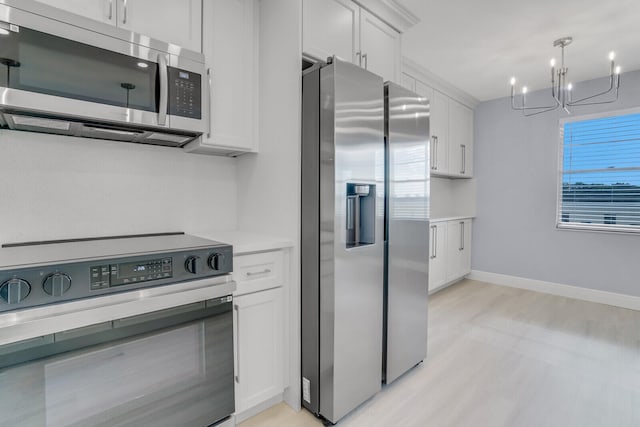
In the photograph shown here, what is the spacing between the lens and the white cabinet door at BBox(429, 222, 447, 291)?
376 centimetres

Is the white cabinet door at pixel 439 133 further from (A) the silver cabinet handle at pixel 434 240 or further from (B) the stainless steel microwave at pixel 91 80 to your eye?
(B) the stainless steel microwave at pixel 91 80

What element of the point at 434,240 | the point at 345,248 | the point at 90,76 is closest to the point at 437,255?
the point at 434,240

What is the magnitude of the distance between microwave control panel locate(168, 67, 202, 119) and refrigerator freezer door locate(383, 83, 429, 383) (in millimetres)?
1098

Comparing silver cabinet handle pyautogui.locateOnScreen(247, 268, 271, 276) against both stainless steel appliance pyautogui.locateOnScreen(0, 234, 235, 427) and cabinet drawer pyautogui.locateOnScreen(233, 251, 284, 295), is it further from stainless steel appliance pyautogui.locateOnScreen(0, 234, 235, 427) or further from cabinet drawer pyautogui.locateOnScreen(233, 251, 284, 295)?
stainless steel appliance pyautogui.locateOnScreen(0, 234, 235, 427)

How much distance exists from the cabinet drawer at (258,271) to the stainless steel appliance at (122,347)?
0.12m

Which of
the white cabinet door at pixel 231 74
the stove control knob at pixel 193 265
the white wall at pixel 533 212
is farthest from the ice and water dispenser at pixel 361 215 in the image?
the white wall at pixel 533 212

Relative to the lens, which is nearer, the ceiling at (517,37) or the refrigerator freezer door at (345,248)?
the refrigerator freezer door at (345,248)

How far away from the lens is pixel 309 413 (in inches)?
69.7

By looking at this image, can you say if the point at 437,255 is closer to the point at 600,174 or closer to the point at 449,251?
the point at 449,251

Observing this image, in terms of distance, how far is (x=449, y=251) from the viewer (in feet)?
13.6

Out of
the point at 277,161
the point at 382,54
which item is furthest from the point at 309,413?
the point at 382,54

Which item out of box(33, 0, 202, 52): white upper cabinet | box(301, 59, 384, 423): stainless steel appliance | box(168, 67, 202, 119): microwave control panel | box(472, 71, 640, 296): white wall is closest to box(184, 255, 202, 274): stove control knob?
box(301, 59, 384, 423): stainless steel appliance

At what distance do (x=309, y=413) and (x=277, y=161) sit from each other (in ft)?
4.82

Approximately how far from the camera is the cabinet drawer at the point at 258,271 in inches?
63.0
